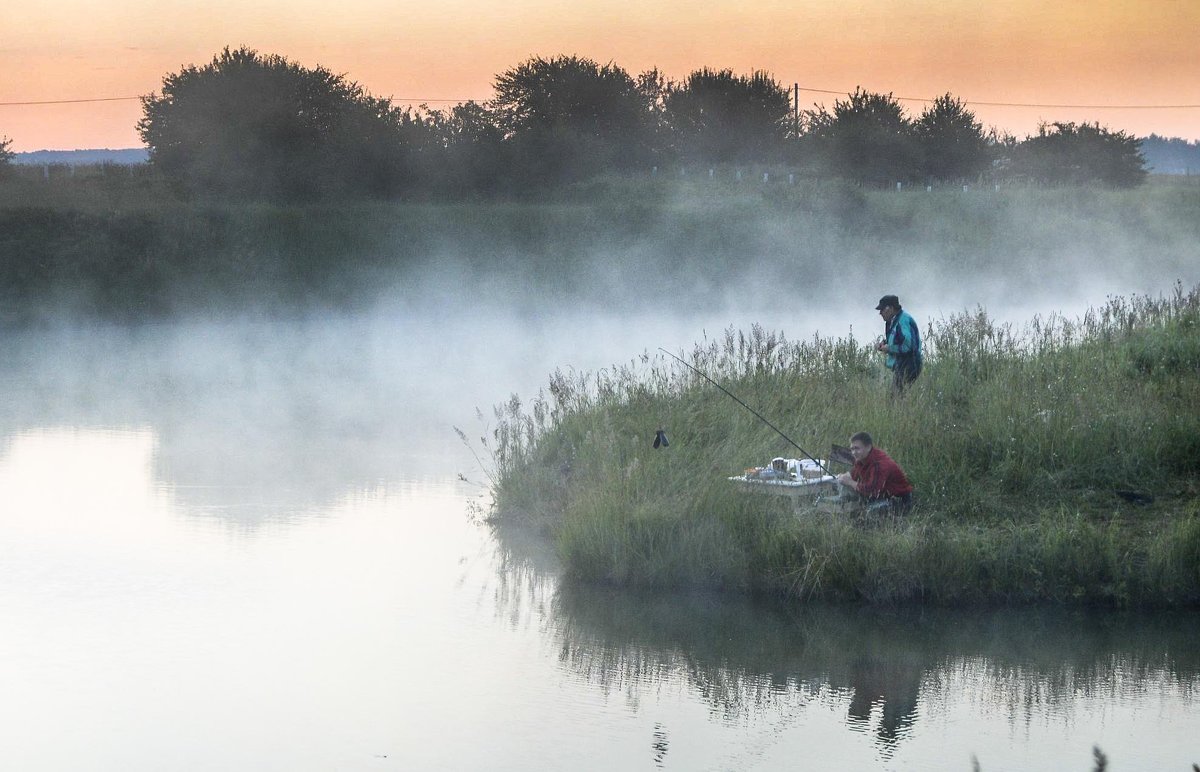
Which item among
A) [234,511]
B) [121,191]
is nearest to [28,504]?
[234,511]

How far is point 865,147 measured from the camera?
60094 mm

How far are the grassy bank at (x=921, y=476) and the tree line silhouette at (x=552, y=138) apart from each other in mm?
34378

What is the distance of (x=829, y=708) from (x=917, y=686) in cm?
77

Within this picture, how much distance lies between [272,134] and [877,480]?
41.1 metres

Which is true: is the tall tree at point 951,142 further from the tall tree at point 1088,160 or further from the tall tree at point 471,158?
the tall tree at point 471,158

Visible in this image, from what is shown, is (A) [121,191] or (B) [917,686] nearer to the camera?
(B) [917,686]

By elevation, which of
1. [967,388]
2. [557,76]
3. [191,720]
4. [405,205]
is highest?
[557,76]

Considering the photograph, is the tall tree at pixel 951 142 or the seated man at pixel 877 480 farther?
the tall tree at pixel 951 142

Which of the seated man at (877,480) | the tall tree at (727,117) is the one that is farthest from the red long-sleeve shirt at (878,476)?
the tall tree at (727,117)

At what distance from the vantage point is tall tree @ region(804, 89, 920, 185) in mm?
59594

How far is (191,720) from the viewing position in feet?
29.3

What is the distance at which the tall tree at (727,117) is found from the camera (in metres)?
63.1

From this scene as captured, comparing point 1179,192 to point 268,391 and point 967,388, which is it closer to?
point 268,391

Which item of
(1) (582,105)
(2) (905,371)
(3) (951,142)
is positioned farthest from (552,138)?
(2) (905,371)
